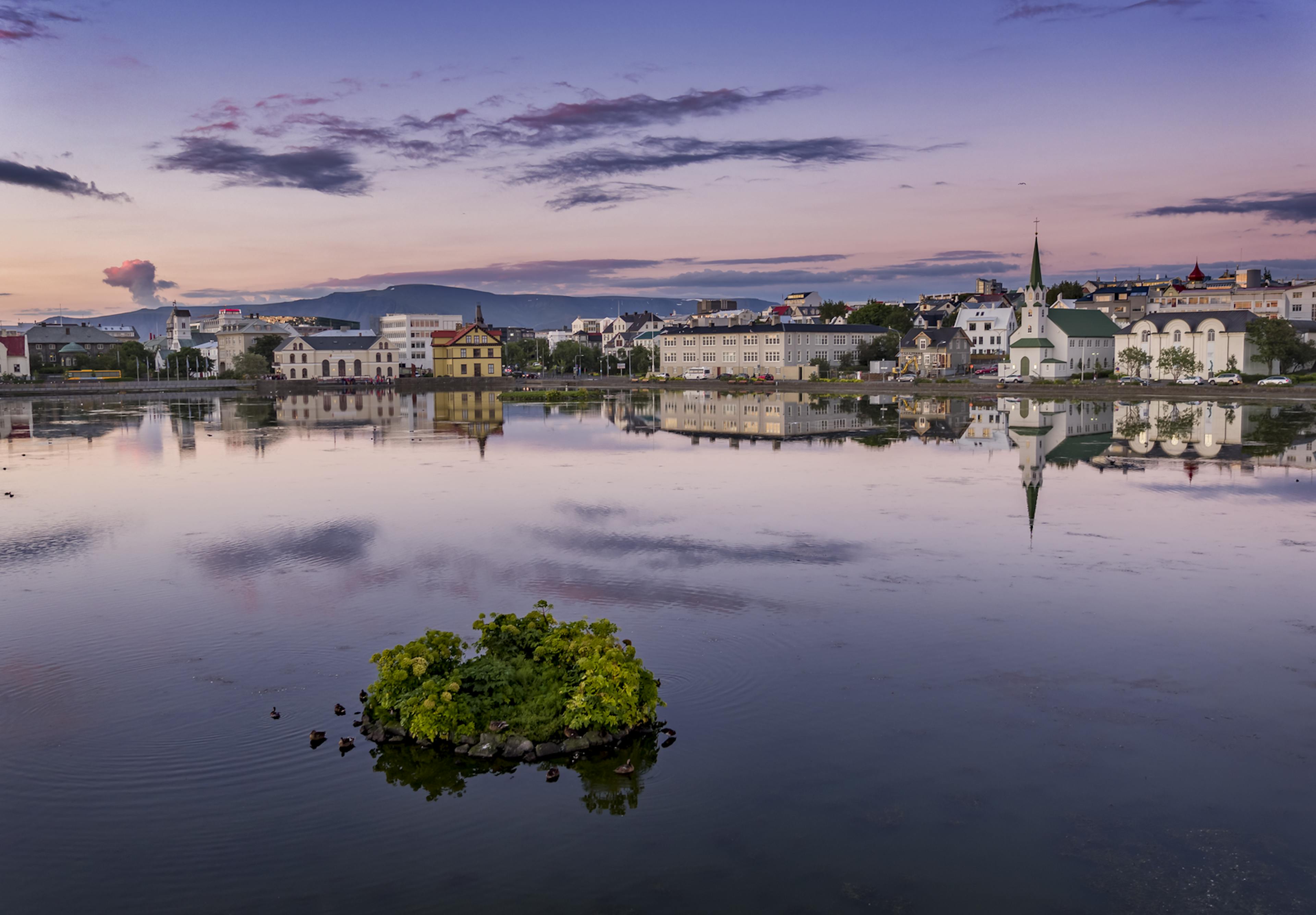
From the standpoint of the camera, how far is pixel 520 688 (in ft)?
39.4

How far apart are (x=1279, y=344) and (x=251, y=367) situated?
4478 inches

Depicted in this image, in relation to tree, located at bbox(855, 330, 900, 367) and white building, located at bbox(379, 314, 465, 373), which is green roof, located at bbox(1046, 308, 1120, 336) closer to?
tree, located at bbox(855, 330, 900, 367)

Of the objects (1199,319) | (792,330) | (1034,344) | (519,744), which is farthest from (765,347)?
(519,744)

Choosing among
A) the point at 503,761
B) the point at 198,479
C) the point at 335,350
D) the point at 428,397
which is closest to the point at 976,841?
the point at 503,761

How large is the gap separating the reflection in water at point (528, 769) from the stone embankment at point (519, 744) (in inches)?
2.6

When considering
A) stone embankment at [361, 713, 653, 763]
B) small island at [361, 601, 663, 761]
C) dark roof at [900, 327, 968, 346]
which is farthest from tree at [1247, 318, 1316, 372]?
stone embankment at [361, 713, 653, 763]

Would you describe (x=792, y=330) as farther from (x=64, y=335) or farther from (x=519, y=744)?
(x=64, y=335)

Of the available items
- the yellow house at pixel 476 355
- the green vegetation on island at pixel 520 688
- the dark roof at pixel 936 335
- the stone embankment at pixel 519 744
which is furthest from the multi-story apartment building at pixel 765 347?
the stone embankment at pixel 519 744

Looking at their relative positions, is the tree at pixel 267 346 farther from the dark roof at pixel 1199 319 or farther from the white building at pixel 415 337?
the dark roof at pixel 1199 319

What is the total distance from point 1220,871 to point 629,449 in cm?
3552

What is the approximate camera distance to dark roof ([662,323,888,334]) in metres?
119

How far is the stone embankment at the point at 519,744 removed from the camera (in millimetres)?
11328

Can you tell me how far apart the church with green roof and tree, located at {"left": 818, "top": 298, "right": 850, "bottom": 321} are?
6813cm

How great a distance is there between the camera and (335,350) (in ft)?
434
